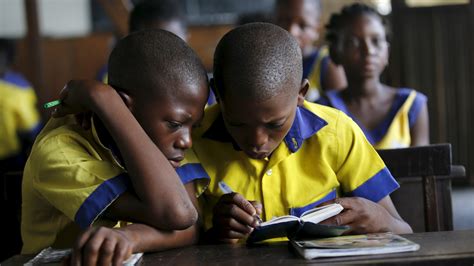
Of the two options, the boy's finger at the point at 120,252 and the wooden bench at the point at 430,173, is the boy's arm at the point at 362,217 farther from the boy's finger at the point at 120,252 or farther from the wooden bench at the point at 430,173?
the boy's finger at the point at 120,252

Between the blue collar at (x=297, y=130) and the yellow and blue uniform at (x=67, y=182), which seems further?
the blue collar at (x=297, y=130)

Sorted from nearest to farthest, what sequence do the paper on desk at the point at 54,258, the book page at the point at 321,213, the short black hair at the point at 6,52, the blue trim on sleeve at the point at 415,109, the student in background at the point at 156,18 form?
the paper on desk at the point at 54,258 → the book page at the point at 321,213 → the blue trim on sleeve at the point at 415,109 → the student in background at the point at 156,18 → the short black hair at the point at 6,52

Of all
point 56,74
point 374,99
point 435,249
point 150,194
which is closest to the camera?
point 435,249

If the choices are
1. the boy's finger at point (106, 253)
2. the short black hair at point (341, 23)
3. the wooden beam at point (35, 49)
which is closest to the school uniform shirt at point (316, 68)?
the short black hair at point (341, 23)

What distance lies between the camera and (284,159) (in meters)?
1.88

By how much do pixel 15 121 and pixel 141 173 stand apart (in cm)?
358

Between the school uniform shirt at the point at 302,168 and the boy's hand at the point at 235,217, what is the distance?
0.18m

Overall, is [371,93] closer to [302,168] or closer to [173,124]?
[302,168]

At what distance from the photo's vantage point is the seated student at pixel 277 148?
5.73 ft

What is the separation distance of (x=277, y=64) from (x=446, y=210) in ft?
2.49

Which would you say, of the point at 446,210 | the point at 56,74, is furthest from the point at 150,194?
the point at 56,74

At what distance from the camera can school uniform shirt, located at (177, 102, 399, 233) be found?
1.86 m

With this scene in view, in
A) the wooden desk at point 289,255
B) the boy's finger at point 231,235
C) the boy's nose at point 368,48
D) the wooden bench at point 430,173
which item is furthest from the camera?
the boy's nose at point 368,48

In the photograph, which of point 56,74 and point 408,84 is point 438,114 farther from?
point 56,74
